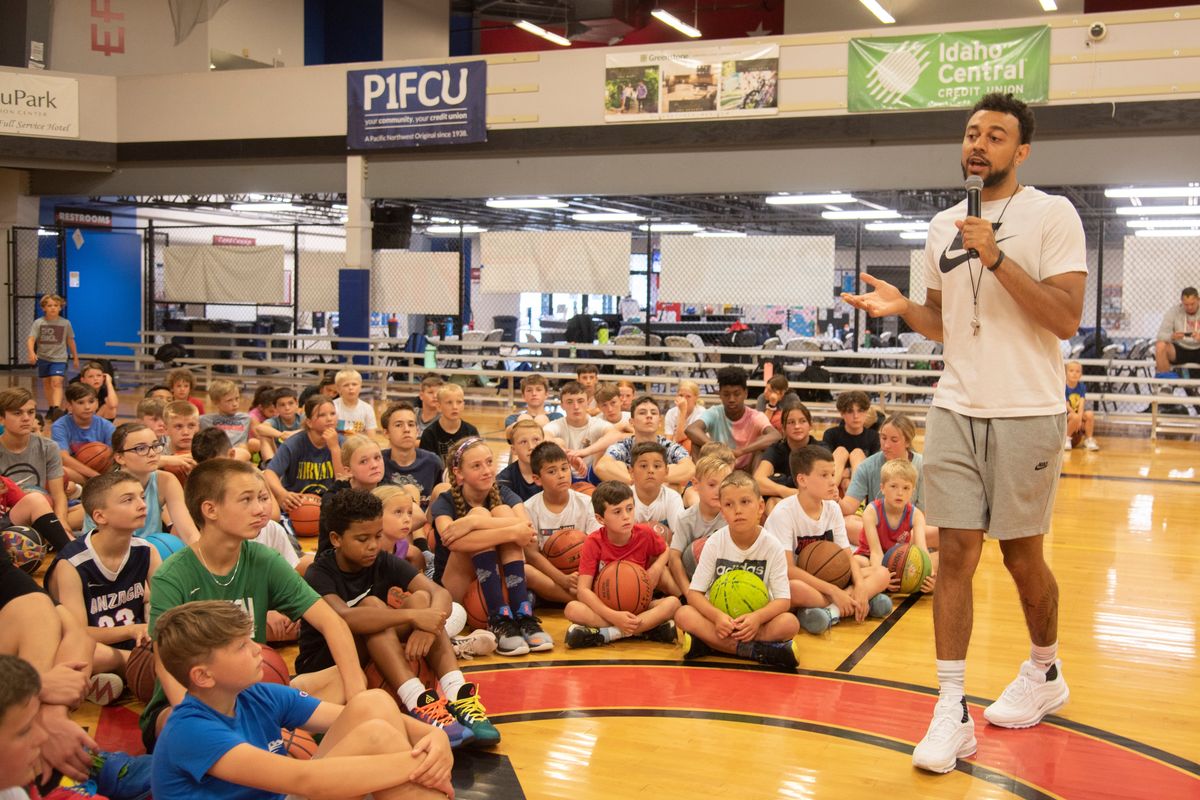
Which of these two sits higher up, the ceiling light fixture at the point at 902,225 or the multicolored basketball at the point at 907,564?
the ceiling light fixture at the point at 902,225

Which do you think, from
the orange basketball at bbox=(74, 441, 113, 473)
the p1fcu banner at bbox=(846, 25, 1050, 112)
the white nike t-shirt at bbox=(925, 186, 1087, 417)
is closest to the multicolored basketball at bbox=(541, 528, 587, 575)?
the white nike t-shirt at bbox=(925, 186, 1087, 417)

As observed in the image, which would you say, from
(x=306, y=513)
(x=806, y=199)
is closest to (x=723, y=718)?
(x=306, y=513)

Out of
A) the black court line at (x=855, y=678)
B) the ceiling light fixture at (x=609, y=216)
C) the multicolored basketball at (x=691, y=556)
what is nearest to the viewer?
the black court line at (x=855, y=678)

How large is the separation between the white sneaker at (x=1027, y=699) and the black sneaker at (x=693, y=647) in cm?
131

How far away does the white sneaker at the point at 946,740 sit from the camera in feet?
12.0

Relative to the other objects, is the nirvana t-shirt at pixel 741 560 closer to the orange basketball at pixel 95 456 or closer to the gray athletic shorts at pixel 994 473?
the gray athletic shorts at pixel 994 473

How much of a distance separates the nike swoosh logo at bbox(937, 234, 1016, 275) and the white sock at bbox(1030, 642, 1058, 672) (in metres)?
1.41

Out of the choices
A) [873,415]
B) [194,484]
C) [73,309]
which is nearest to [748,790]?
[194,484]

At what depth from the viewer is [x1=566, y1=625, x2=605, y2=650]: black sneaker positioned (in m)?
5.20

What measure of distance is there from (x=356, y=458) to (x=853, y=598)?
2.66 metres

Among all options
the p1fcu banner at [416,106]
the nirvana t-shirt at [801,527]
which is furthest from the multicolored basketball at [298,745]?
the p1fcu banner at [416,106]

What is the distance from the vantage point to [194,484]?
3.77m

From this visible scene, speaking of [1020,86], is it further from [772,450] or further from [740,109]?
[772,450]

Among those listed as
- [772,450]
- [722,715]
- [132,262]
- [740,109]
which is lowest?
[722,715]
